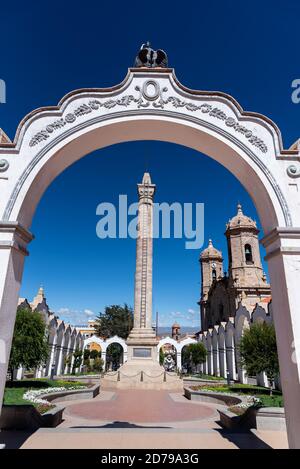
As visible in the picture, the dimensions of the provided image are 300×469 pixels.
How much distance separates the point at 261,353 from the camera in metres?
12.8

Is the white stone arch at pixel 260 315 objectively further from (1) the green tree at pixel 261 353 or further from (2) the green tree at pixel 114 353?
(2) the green tree at pixel 114 353

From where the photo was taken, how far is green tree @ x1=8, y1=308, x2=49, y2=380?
14.0 m

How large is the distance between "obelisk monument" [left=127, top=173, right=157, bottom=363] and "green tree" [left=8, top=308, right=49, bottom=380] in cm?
715

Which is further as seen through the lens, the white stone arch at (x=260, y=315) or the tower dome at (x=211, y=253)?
the tower dome at (x=211, y=253)

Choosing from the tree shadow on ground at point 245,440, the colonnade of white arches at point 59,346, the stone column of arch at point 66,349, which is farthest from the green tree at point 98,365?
the tree shadow on ground at point 245,440

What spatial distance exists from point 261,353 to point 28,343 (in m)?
10.5

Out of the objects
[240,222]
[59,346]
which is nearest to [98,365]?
[59,346]

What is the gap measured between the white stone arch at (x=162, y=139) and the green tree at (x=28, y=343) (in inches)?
450

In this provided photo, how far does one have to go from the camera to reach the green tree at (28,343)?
A: 1396 cm

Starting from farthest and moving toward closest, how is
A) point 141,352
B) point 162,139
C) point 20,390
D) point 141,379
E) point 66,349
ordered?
point 66,349 < point 141,352 < point 141,379 < point 20,390 < point 162,139

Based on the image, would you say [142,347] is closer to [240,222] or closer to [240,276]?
[240,276]

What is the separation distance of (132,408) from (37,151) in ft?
34.7

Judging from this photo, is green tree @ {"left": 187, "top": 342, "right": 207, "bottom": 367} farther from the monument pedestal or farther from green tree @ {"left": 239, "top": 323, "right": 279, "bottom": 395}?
green tree @ {"left": 239, "top": 323, "right": 279, "bottom": 395}

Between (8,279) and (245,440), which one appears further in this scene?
(245,440)
